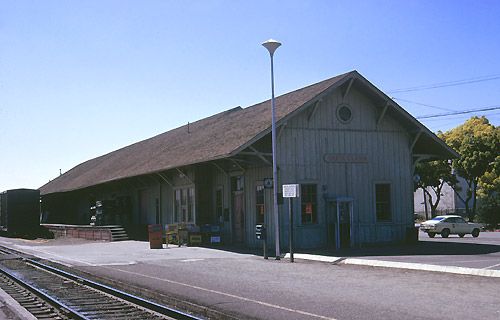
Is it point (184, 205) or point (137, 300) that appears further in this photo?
point (184, 205)

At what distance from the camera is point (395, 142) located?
25.6 meters

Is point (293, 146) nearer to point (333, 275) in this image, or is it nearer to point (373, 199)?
point (373, 199)

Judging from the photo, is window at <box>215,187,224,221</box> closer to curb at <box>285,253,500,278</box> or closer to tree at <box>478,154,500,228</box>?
curb at <box>285,253,500,278</box>

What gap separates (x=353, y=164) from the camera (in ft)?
80.3

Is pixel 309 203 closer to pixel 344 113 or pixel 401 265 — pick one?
pixel 344 113

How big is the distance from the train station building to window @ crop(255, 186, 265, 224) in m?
0.05

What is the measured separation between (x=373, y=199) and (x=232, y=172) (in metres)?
5.95

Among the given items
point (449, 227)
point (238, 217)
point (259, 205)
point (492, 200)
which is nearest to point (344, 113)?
point (259, 205)

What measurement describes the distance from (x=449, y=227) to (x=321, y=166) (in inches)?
537

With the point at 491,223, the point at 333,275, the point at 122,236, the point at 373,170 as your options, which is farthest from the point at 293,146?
the point at 491,223

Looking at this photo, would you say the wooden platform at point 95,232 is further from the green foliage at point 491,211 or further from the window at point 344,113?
the green foliage at point 491,211

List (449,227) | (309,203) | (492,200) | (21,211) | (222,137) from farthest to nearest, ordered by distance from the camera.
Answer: (492,200)
(21,211)
(449,227)
(222,137)
(309,203)

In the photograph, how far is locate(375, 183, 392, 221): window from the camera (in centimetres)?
2500

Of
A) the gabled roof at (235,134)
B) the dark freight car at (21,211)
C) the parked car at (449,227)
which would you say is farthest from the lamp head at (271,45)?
the dark freight car at (21,211)
